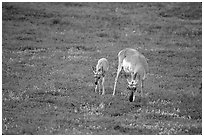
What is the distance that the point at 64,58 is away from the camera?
29281 millimetres

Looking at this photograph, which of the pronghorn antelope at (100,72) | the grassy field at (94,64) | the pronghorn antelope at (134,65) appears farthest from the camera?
the pronghorn antelope at (100,72)

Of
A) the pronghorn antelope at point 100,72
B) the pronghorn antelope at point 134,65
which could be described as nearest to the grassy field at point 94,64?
the pronghorn antelope at point 100,72

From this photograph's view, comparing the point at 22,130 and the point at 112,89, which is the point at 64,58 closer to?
the point at 112,89

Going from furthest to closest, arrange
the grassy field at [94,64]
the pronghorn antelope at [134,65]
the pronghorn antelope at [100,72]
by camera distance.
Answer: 1. the pronghorn antelope at [100,72]
2. the pronghorn antelope at [134,65]
3. the grassy field at [94,64]

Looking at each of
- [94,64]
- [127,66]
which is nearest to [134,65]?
[127,66]

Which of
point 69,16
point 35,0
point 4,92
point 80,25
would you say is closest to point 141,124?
point 4,92

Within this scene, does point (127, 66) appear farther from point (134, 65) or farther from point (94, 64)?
point (94, 64)

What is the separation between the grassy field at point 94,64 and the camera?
55.2ft

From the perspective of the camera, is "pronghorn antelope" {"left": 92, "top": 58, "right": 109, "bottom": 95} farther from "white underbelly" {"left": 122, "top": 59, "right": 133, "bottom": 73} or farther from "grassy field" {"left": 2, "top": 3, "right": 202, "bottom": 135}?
"white underbelly" {"left": 122, "top": 59, "right": 133, "bottom": 73}

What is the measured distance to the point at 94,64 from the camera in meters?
27.7

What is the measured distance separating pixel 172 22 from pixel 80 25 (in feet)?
29.9

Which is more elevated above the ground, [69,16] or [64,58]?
[69,16]

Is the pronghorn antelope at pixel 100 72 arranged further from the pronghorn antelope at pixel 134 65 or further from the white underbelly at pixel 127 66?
the white underbelly at pixel 127 66

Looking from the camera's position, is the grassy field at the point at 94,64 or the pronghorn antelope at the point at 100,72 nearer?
the grassy field at the point at 94,64
